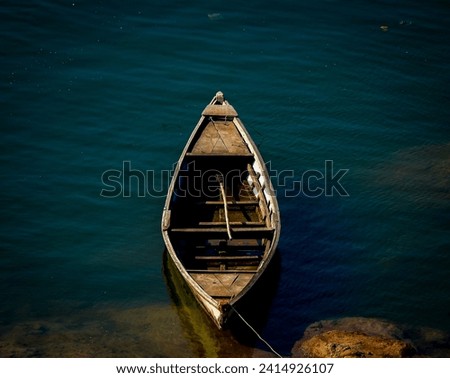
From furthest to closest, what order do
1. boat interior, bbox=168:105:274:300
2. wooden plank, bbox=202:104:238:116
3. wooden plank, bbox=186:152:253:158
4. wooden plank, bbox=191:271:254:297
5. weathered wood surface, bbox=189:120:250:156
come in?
1. wooden plank, bbox=202:104:238:116
2. weathered wood surface, bbox=189:120:250:156
3. wooden plank, bbox=186:152:253:158
4. boat interior, bbox=168:105:274:300
5. wooden plank, bbox=191:271:254:297

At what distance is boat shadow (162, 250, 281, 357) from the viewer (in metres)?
13.2

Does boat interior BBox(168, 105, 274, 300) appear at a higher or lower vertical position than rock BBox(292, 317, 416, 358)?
higher

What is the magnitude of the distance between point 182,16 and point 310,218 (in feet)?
43.5

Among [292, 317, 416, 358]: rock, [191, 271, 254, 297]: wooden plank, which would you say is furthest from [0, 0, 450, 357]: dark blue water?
[191, 271, 254, 297]: wooden plank

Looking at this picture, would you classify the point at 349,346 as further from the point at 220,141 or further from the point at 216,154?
the point at 220,141

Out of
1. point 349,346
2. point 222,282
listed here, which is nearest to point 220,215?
point 222,282

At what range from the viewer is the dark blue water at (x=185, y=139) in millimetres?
14539

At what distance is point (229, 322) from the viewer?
13289mm

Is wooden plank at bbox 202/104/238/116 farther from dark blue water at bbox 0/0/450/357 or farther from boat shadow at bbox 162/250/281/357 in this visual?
boat shadow at bbox 162/250/281/357

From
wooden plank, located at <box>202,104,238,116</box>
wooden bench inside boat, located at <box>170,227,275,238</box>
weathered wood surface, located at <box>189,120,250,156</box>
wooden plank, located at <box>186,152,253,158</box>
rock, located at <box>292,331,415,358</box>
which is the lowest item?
rock, located at <box>292,331,415,358</box>

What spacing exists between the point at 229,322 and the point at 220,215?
4.12 meters

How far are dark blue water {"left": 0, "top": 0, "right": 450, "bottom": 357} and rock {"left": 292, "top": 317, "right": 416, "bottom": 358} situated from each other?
1.33 feet

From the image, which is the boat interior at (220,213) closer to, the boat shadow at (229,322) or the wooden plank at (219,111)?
the wooden plank at (219,111)
